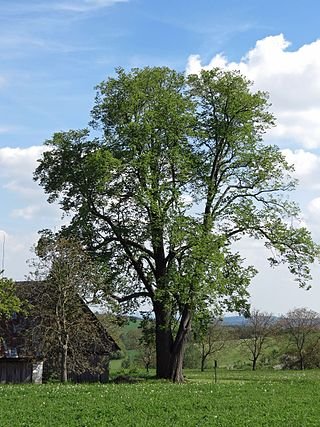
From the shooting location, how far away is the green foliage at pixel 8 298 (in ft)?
109

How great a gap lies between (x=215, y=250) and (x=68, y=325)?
829 cm

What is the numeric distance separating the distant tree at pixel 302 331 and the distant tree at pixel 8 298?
32.3 meters

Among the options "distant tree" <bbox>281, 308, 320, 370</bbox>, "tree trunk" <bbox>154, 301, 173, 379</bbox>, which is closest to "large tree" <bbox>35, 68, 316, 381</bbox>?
"tree trunk" <bbox>154, 301, 173, 379</bbox>

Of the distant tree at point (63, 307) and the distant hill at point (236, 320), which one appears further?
the distant hill at point (236, 320)

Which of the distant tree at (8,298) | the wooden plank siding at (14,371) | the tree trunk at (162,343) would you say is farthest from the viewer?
the wooden plank siding at (14,371)

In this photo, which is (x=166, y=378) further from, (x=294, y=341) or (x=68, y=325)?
(x=294, y=341)

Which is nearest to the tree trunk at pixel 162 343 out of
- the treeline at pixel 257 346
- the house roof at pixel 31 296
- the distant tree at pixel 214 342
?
the house roof at pixel 31 296

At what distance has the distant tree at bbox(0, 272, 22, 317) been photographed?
33250 mm

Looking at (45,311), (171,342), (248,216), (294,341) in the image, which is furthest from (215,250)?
(294,341)

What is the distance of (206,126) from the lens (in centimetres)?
4019

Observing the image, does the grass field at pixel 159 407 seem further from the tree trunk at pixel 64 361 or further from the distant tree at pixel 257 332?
the distant tree at pixel 257 332

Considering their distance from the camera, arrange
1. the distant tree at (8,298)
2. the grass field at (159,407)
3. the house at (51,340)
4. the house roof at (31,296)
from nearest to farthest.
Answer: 1. the grass field at (159,407)
2. the distant tree at (8,298)
3. the house at (51,340)
4. the house roof at (31,296)

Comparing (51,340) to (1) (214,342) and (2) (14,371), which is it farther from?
(1) (214,342)

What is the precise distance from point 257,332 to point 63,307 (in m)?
34.7
